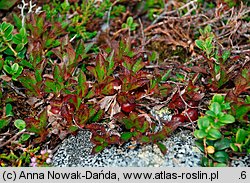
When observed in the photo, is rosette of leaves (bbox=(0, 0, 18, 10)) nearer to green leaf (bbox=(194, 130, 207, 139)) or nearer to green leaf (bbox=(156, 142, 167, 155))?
green leaf (bbox=(156, 142, 167, 155))

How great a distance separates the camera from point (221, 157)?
2277 millimetres

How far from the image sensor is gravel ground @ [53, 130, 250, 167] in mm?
2328

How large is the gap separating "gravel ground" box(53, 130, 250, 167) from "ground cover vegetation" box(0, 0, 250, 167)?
46 mm

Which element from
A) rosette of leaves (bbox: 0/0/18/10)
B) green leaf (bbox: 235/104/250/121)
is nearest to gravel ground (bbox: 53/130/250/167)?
green leaf (bbox: 235/104/250/121)

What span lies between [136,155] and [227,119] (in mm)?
507

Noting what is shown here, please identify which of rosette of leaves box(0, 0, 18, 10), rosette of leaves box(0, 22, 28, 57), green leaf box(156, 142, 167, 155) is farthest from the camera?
rosette of leaves box(0, 0, 18, 10)

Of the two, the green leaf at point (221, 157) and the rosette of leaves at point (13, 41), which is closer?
the green leaf at point (221, 157)

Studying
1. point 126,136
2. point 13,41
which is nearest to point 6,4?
point 13,41

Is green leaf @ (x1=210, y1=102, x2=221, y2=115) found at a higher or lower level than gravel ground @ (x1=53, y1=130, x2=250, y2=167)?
higher

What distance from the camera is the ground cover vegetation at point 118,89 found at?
2.40 meters

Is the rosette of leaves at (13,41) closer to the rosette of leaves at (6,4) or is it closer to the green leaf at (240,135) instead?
the rosette of leaves at (6,4)

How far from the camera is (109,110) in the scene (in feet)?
8.75

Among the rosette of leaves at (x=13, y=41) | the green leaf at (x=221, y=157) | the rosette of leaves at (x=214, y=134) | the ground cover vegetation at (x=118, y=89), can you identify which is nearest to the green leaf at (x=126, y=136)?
the ground cover vegetation at (x=118, y=89)

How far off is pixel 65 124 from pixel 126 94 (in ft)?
1.28
